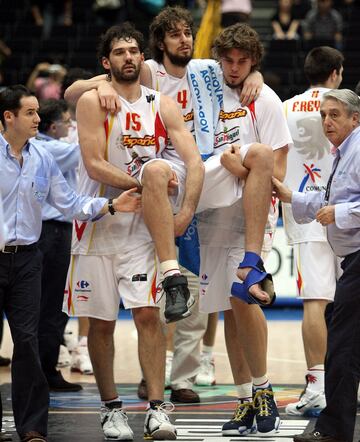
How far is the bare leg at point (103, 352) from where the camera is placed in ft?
23.1

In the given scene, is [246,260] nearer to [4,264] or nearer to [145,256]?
[145,256]

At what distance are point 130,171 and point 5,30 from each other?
14.0m

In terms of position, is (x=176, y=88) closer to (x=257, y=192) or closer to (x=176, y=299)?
(x=257, y=192)

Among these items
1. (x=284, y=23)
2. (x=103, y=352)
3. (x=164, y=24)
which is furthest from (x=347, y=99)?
(x=284, y=23)

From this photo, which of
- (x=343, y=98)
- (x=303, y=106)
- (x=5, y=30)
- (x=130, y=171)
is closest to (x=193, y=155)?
(x=130, y=171)

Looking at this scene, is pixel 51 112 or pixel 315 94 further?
pixel 51 112

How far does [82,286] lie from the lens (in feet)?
23.1

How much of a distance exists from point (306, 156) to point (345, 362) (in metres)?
2.25

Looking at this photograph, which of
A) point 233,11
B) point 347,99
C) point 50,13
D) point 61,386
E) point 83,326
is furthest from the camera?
point 50,13

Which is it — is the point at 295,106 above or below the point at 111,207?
above

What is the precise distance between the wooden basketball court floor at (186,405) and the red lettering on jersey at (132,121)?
1.92 metres

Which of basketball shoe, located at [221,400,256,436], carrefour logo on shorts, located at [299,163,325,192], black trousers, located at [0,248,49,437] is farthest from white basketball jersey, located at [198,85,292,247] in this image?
black trousers, located at [0,248,49,437]

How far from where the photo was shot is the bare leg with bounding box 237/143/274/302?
22.1 ft

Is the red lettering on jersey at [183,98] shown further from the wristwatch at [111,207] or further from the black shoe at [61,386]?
the black shoe at [61,386]
